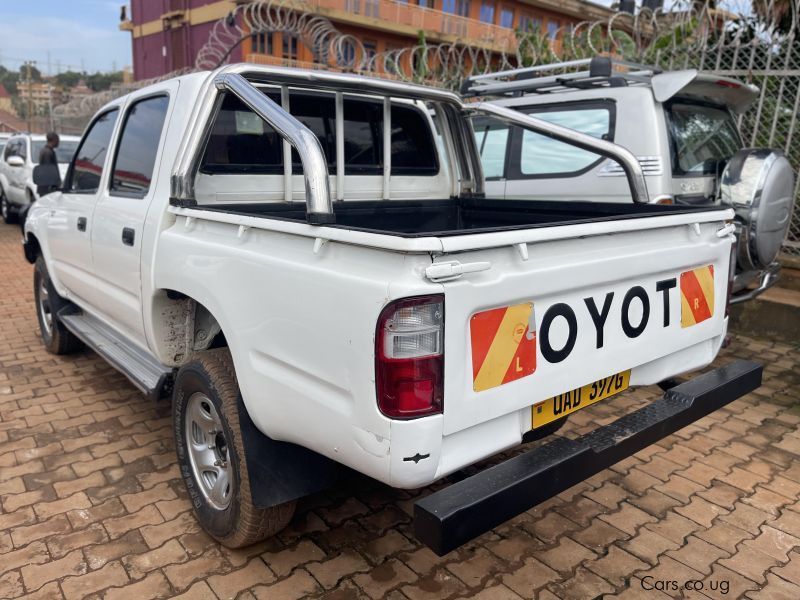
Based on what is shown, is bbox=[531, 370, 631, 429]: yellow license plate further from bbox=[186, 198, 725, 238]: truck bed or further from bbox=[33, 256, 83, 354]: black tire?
bbox=[33, 256, 83, 354]: black tire

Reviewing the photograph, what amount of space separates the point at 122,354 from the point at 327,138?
66.7 inches

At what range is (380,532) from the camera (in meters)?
Answer: 2.80

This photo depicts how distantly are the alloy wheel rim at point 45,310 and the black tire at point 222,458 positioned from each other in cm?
269

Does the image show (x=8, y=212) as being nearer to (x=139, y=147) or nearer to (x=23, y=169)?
(x=23, y=169)

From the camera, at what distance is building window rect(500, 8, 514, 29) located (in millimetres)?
34344

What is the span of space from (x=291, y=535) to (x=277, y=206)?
60.4 inches

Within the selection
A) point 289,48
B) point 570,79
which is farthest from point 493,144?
point 289,48

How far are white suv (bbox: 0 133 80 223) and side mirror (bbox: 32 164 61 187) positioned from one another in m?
6.47

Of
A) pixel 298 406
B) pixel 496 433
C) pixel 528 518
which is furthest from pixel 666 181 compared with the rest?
pixel 298 406

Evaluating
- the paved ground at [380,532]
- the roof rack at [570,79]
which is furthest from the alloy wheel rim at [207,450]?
the roof rack at [570,79]

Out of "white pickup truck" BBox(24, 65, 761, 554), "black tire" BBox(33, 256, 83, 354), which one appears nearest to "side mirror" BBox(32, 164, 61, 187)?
"black tire" BBox(33, 256, 83, 354)

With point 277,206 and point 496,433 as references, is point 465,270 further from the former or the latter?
point 277,206

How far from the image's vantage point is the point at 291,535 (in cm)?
275

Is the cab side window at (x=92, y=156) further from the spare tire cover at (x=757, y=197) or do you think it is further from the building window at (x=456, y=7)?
the building window at (x=456, y=7)
